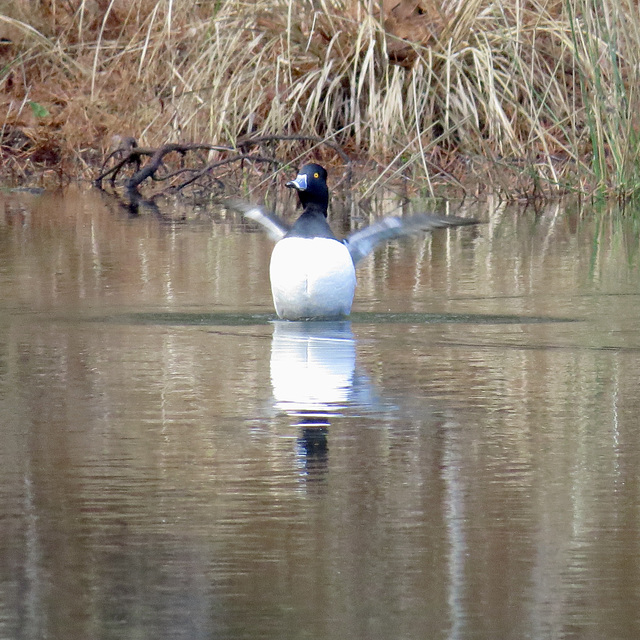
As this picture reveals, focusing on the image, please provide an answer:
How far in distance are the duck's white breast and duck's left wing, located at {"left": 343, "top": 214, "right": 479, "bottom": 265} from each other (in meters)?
0.77

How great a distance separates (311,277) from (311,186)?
0.79m

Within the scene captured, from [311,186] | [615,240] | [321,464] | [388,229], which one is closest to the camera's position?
[321,464]

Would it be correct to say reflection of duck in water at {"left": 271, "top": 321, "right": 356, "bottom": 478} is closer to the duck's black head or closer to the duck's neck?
the duck's neck

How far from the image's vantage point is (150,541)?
3178 mm

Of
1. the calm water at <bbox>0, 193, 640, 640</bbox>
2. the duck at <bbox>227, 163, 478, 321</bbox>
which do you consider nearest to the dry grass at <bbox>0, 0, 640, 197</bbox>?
the calm water at <bbox>0, 193, 640, 640</bbox>

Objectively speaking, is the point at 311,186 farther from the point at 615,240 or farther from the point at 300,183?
the point at 615,240

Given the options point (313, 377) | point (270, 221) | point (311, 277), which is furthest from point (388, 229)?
point (313, 377)

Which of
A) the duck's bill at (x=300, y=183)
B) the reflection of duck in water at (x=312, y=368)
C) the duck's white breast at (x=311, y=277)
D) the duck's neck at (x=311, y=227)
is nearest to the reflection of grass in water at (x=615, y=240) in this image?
the duck's bill at (x=300, y=183)

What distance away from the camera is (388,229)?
23.4ft

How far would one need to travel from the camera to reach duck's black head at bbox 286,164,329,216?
22.3 feet

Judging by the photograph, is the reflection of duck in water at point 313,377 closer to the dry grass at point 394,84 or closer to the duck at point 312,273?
the duck at point 312,273

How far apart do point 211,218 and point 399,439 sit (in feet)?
26.5

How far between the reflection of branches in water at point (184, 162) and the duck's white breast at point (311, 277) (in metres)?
7.19

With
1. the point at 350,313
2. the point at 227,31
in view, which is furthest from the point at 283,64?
the point at 350,313
